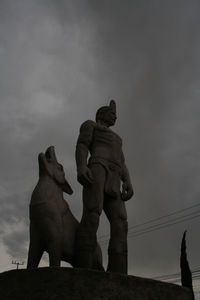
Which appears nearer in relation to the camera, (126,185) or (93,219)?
(93,219)

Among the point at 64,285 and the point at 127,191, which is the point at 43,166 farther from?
the point at 64,285

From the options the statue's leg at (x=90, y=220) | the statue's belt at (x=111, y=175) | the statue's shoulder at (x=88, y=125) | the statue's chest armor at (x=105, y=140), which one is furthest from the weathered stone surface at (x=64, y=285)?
the statue's shoulder at (x=88, y=125)

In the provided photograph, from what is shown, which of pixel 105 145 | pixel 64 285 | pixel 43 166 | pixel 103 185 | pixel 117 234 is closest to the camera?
pixel 64 285

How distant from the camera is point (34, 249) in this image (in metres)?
6.10

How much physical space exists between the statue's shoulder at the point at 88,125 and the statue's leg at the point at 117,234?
4.64ft

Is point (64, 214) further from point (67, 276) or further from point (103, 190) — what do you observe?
point (67, 276)

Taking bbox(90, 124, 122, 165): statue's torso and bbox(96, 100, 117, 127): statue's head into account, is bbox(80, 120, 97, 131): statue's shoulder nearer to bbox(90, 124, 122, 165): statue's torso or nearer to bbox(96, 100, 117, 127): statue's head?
bbox(90, 124, 122, 165): statue's torso

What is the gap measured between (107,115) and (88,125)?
0.58m

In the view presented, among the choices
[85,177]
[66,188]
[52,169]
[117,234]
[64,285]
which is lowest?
[64,285]

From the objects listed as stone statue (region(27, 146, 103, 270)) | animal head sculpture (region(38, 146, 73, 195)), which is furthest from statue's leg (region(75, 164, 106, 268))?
animal head sculpture (region(38, 146, 73, 195))

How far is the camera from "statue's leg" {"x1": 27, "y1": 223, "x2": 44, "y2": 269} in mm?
6078

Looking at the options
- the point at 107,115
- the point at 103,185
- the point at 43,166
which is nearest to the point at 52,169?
the point at 43,166

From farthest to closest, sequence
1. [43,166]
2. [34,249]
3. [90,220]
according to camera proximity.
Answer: [43,166]
[90,220]
[34,249]

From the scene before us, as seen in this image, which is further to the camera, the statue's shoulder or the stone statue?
the statue's shoulder
